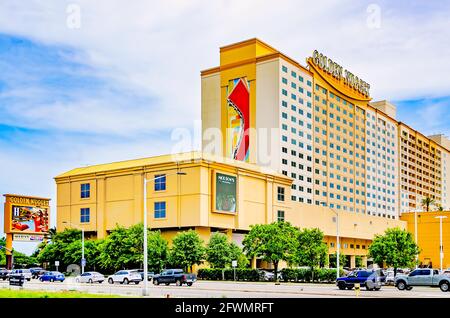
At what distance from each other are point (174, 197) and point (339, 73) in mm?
78706

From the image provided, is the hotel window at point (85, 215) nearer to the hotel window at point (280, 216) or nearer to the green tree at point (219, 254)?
the green tree at point (219, 254)

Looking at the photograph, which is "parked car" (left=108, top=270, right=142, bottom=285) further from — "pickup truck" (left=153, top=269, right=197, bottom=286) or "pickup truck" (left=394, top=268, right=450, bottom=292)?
"pickup truck" (left=394, top=268, right=450, bottom=292)

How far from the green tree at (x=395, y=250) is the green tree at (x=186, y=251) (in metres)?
24.7

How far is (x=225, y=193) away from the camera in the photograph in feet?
306

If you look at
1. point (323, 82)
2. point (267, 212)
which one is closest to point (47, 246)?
point (267, 212)

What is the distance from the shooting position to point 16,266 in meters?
127

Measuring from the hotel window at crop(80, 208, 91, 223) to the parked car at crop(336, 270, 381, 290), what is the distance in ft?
198

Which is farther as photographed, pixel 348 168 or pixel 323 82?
pixel 348 168

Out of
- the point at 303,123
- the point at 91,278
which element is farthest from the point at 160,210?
the point at 303,123

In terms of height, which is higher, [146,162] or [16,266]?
[146,162]

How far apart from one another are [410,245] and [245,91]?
196ft

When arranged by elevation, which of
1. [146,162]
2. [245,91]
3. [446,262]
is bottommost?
[446,262]

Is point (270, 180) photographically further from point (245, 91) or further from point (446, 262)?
point (446, 262)
